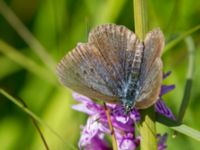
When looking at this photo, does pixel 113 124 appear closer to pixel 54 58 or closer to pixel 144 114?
pixel 144 114

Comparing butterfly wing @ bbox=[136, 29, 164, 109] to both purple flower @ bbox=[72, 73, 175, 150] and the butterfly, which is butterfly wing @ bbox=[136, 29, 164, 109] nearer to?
the butterfly

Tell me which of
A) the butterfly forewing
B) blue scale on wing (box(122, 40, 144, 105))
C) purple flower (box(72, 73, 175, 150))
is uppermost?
the butterfly forewing

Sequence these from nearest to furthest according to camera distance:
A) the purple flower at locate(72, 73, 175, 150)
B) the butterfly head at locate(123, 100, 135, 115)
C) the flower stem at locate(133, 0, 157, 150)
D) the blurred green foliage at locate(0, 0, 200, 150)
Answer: the flower stem at locate(133, 0, 157, 150) < the butterfly head at locate(123, 100, 135, 115) < the purple flower at locate(72, 73, 175, 150) < the blurred green foliage at locate(0, 0, 200, 150)

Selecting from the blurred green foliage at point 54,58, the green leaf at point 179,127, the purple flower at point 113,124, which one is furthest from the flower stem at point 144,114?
the blurred green foliage at point 54,58

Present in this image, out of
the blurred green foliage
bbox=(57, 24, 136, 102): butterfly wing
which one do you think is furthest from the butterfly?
the blurred green foliage

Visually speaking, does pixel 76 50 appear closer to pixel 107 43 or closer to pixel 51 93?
pixel 107 43

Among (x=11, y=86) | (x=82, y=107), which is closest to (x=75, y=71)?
(x=82, y=107)
